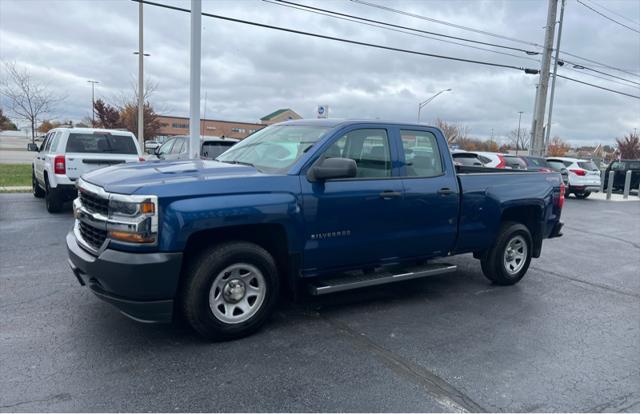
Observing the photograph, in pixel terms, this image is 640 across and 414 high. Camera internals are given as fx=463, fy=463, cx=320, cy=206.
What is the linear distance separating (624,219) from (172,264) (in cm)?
1469

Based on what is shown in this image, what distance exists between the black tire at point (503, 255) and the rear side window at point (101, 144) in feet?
25.6

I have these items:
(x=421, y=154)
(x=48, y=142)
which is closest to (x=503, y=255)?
(x=421, y=154)

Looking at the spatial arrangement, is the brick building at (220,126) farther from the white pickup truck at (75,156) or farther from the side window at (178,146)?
the white pickup truck at (75,156)

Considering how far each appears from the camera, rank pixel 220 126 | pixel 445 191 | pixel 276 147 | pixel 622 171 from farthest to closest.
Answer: pixel 220 126
pixel 622 171
pixel 445 191
pixel 276 147

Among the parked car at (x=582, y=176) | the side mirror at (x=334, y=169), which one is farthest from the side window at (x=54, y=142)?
the parked car at (x=582, y=176)

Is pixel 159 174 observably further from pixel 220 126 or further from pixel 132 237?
pixel 220 126

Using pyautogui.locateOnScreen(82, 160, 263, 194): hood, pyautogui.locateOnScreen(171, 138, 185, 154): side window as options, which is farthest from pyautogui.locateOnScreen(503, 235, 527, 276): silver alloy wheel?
pyautogui.locateOnScreen(171, 138, 185, 154): side window

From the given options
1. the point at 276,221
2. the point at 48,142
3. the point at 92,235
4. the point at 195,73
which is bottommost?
the point at 92,235

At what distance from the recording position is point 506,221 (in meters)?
6.08

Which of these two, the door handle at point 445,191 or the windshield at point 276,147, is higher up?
the windshield at point 276,147

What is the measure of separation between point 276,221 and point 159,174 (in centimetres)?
106

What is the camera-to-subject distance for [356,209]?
4.50m

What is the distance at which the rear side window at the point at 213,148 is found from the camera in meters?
12.4

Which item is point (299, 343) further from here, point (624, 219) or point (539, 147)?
point (539, 147)
